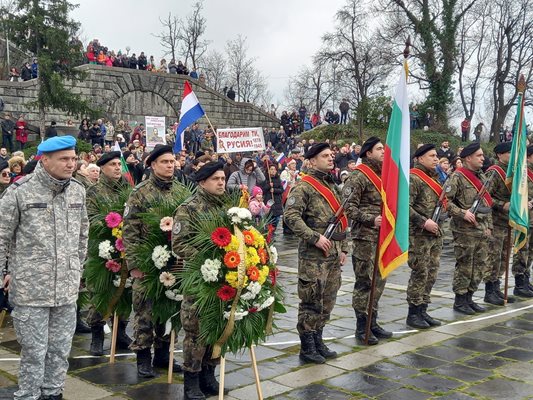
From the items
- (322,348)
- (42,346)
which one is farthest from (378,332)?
(42,346)

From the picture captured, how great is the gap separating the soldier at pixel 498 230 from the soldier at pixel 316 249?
Result: 353 centimetres

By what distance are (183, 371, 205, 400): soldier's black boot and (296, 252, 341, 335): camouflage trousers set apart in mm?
1550

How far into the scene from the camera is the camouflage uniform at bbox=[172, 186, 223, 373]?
5.39 meters

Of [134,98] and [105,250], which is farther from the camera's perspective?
[134,98]

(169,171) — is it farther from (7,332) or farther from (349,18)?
(349,18)

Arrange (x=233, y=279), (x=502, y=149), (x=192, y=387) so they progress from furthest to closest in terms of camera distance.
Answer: (x=502, y=149), (x=192, y=387), (x=233, y=279)

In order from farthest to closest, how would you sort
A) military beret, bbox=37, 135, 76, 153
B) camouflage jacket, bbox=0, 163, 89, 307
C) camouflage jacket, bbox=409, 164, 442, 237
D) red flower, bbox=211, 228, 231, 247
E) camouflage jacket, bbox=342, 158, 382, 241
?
camouflage jacket, bbox=409, 164, 442, 237, camouflage jacket, bbox=342, 158, 382, 241, red flower, bbox=211, 228, 231, 247, military beret, bbox=37, 135, 76, 153, camouflage jacket, bbox=0, 163, 89, 307

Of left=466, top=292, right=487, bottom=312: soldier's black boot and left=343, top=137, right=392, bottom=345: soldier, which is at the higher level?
left=343, top=137, right=392, bottom=345: soldier

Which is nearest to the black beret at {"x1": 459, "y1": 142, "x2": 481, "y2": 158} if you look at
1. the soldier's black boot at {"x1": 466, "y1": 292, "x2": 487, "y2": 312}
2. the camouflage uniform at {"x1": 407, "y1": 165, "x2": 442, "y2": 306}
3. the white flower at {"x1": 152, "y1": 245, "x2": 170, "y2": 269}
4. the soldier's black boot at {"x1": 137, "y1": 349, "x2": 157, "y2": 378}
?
the camouflage uniform at {"x1": 407, "y1": 165, "x2": 442, "y2": 306}

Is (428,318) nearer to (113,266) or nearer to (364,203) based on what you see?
(364,203)

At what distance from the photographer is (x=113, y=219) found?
670 cm

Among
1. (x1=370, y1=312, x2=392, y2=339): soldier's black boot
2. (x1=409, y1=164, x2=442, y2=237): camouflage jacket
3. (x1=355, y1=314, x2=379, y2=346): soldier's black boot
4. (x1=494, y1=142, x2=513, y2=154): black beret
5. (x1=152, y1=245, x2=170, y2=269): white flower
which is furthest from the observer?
(x1=494, y1=142, x2=513, y2=154): black beret

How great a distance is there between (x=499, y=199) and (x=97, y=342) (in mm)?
6079

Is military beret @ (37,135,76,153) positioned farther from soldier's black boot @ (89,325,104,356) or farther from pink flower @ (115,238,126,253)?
soldier's black boot @ (89,325,104,356)
